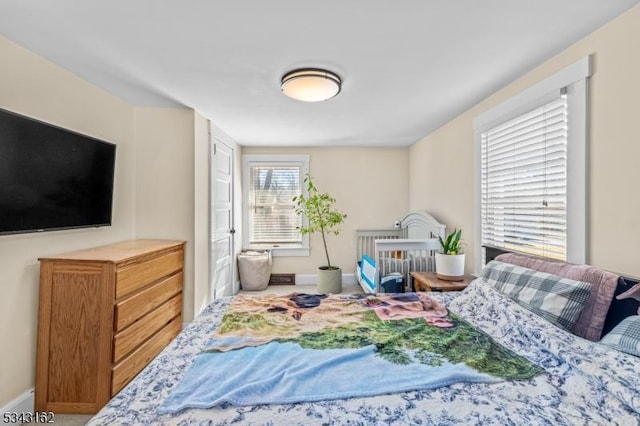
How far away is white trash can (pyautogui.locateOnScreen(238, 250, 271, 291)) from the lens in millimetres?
4340

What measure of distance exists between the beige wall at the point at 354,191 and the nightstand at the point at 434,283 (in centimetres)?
196

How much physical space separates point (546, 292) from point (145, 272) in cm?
261

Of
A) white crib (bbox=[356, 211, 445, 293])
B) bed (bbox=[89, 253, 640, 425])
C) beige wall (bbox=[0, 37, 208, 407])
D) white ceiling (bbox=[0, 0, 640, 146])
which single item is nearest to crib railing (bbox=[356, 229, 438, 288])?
white crib (bbox=[356, 211, 445, 293])

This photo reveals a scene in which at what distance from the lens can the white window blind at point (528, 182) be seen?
6.10 ft

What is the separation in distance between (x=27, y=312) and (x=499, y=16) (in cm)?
327

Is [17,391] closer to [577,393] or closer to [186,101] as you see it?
[186,101]

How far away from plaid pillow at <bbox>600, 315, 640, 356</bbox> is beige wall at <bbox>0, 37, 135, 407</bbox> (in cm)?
308

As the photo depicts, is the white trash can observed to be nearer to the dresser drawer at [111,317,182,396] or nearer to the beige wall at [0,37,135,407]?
the dresser drawer at [111,317,182,396]

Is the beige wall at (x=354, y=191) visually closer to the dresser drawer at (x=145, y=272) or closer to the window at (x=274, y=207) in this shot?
the window at (x=274, y=207)

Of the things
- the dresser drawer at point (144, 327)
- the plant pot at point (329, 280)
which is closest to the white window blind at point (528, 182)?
the plant pot at point (329, 280)

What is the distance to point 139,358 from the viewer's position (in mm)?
2154

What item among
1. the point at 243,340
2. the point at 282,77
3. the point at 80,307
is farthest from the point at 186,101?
the point at 243,340

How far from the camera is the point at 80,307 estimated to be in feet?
6.11

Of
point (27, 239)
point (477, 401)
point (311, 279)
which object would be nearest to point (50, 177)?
point (27, 239)
